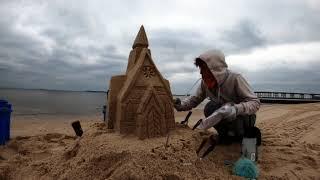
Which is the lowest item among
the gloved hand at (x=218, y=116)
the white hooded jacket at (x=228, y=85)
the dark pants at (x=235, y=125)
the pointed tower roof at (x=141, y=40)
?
the dark pants at (x=235, y=125)

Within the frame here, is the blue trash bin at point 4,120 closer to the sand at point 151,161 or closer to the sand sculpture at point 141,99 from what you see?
the sand at point 151,161

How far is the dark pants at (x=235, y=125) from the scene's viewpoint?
14.7ft

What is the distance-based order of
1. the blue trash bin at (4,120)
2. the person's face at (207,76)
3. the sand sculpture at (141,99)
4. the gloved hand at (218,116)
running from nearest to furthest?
1. the gloved hand at (218,116)
2. the sand sculpture at (141,99)
3. the person's face at (207,76)
4. the blue trash bin at (4,120)

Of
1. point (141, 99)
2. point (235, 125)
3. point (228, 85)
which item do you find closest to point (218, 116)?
point (228, 85)

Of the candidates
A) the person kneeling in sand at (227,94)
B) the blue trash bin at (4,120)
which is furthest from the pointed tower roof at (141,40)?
the blue trash bin at (4,120)

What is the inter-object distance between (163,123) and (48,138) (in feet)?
13.8

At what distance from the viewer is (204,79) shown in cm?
444

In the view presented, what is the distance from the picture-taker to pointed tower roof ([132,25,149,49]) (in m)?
4.65

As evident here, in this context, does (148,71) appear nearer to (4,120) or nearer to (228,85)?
(228,85)

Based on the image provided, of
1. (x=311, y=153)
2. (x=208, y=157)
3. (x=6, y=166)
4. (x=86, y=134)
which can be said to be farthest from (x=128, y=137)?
(x=311, y=153)

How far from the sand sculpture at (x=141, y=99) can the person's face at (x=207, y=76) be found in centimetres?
52

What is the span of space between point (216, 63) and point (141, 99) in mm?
1059

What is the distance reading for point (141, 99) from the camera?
4145mm

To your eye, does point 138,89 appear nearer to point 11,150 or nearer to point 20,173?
point 20,173
